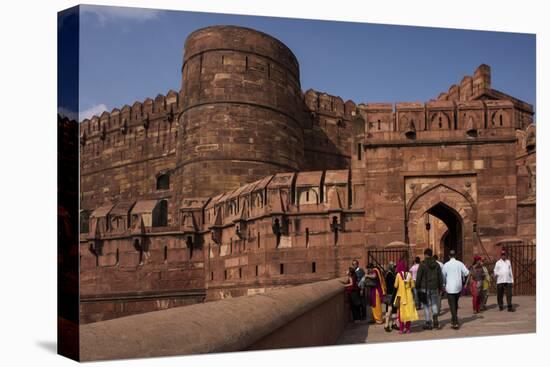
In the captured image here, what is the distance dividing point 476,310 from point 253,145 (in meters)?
10.5

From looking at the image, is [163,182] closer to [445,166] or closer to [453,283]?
[445,166]

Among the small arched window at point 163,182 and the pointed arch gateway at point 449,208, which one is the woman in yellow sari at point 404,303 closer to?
the pointed arch gateway at point 449,208

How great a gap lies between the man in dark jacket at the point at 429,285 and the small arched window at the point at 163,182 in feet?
58.4

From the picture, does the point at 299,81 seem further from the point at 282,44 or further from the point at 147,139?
the point at 147,139

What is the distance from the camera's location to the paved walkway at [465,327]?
899 centimetres

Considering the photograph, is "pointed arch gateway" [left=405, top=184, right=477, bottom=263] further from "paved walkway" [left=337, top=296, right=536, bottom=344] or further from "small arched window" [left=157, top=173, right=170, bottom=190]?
"small arched window" [left=157, top=173, right=170, bottom=190]

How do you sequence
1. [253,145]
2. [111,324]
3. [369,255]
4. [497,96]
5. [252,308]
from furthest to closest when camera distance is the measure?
[497,96] < [253,145] < [369,255] < [252,308] < [111,324]

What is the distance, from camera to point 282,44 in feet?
67.7

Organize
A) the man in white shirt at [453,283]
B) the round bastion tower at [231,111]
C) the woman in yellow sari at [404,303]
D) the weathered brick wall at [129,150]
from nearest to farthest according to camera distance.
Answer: the woman in yellow sari at [404,303]
the man in white shirt at [453,283]
the round bastion tower at [231,111]
the weathered brick wall at [129,150]

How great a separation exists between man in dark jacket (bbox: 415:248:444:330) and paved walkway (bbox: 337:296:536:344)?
20 cm

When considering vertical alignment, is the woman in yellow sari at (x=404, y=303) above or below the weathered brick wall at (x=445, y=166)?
below

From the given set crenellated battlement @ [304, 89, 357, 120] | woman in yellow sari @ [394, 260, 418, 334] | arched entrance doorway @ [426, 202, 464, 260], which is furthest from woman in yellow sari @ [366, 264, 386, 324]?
crenellated battlement @ [304, 89, 357, 120]

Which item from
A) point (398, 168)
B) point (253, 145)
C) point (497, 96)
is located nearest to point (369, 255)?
point (398, 168)

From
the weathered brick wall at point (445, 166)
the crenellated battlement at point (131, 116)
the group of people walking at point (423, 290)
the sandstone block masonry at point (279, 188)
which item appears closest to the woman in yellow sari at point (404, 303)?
the group of people walking at point (423, 290)
